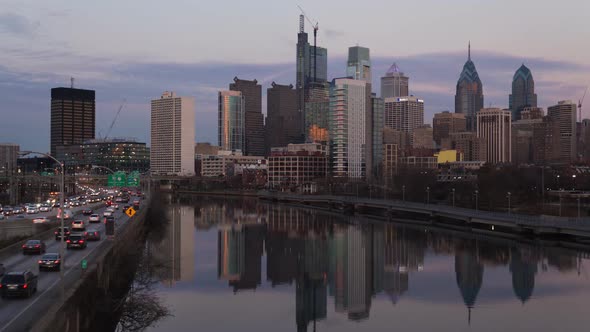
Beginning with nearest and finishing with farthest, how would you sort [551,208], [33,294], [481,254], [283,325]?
[33,294]
[283,325]
[481,254]
[551,208]

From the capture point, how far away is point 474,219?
9462cm

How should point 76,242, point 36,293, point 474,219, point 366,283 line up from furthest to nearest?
point 474,219 < point 366,283 < point 76,242 < point 36,293

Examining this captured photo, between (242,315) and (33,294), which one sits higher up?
(33,294)

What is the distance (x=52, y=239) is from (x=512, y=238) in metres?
51.9

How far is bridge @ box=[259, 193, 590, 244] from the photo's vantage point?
3017 inches

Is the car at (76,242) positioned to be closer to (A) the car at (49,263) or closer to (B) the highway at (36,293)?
(B) the highway at (36,293)

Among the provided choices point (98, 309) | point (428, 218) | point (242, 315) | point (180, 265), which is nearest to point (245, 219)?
point (428, 218)

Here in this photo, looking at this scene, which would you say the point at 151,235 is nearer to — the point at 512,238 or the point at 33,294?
the point at 512,238

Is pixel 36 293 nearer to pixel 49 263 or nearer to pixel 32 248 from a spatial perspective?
pixel 49 263

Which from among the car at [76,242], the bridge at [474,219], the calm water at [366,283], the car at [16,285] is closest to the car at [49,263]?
the calm water at [366,283]

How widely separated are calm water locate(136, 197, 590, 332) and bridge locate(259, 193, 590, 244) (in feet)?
13.9

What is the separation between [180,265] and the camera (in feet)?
203


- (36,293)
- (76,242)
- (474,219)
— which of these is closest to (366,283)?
(76,242)

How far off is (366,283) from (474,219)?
43.4 meters
